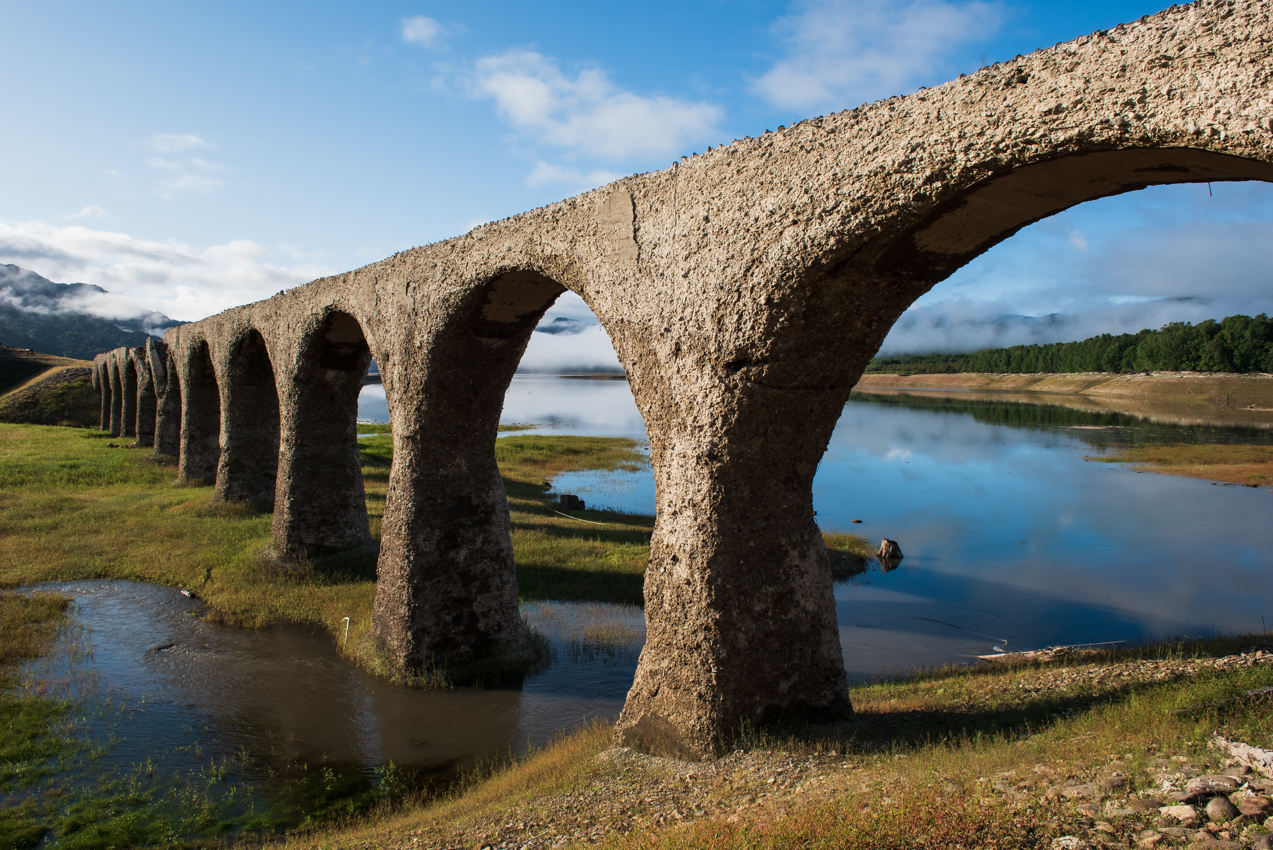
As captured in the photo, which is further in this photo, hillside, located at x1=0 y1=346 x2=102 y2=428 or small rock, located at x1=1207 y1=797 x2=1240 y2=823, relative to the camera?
hillside, located at x1=0 y1=346 x2=102 y2=428

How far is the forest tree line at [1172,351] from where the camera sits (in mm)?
56869

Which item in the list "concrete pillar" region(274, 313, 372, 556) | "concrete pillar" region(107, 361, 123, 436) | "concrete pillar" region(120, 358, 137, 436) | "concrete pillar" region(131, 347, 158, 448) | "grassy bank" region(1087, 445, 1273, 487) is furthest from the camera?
"concrete pillar" region(107, 361, 123, 436)

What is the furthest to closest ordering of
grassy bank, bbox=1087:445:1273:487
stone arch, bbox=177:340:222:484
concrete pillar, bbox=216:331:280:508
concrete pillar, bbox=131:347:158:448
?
concrete pillar, bbox=131:347:158:448
grassy bank, bbox=1087:445:1273:487
stone arch, bbox=177:340:222:484
concrete pillar, bbox=216:331:280:508

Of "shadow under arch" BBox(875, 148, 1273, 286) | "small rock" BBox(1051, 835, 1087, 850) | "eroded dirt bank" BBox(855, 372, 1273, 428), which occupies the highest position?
"eroded dirt bank" BBox(855, 372, 1273, 428)

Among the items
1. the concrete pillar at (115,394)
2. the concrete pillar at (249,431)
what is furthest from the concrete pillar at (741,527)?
the concrete pillar at (115,394)

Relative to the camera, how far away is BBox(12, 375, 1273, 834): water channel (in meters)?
6.69

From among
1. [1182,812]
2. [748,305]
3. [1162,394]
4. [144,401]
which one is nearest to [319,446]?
[748,305]

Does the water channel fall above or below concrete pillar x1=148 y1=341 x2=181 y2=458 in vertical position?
below

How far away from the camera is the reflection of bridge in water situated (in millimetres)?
3188

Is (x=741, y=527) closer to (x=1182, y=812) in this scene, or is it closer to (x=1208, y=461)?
(x=1182, y=812)

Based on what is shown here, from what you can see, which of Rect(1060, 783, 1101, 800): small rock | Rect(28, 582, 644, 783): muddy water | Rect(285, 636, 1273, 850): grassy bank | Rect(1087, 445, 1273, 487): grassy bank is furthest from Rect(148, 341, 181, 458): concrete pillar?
Rect(1087, 445, 1273, 487): grassy bank

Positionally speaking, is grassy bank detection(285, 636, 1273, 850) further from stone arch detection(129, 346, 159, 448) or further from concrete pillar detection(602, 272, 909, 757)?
A: stone arch detection(129, 346, 159, 448)

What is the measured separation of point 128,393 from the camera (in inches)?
1107

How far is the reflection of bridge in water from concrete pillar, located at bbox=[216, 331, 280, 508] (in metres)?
6.89
